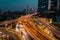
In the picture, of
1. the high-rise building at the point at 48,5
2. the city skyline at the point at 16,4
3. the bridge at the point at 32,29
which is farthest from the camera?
the high-rise building at the point at 48,5

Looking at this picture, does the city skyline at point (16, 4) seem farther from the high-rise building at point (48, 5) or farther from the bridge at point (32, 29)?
the bridge at point (32, 29)

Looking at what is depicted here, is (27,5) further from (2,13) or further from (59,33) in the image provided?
(59,33)

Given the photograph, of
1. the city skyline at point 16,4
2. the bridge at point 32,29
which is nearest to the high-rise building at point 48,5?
the city skyline at point 16,4

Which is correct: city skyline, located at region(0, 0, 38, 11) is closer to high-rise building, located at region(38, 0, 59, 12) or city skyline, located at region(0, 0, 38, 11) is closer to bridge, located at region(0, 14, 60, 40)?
high-rise building, located at region(38, 0, 59, 12)

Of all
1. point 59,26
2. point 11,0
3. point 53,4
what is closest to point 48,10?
point 53,4

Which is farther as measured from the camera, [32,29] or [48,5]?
[48,5]
